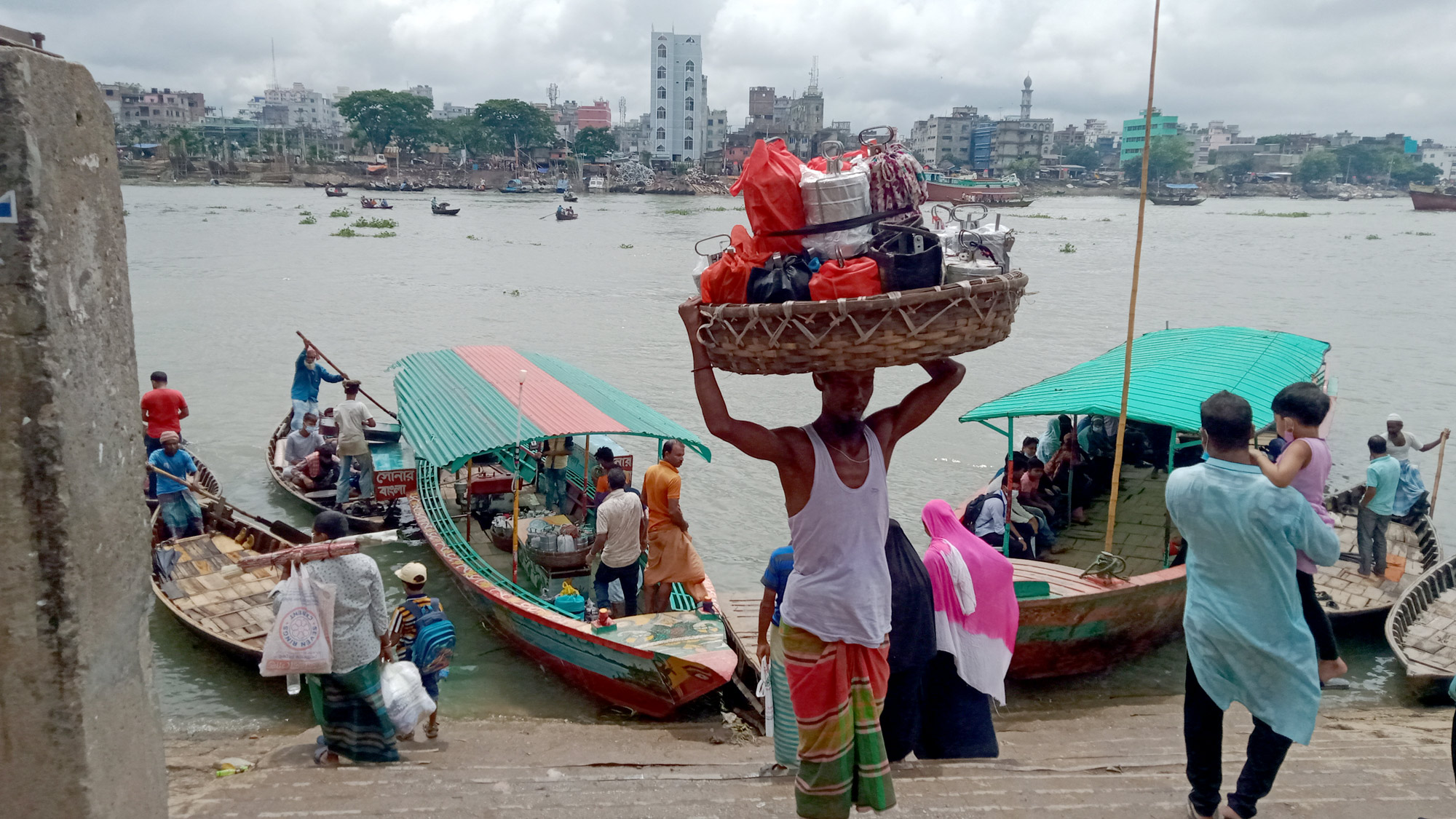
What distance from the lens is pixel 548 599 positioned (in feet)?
23.8

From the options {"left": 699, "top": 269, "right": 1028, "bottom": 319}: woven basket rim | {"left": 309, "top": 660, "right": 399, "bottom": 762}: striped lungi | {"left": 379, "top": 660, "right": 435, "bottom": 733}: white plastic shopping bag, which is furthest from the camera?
{"left": 379, "top": 660, "right": 435, "bottom": 733}: white plastic shopping bag

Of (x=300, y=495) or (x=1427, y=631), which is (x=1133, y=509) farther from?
(x=300, y=495)

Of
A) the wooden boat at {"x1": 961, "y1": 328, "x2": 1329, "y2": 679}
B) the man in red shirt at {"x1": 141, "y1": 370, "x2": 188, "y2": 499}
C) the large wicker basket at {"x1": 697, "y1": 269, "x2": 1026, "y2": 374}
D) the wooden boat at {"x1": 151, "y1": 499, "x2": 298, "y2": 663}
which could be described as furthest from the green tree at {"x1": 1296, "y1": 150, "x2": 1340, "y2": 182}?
the large wicker basket at {"x1": 697, "y1": 269, "x2": 1026, "y2": 374}

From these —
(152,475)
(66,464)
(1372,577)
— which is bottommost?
(1372,577)

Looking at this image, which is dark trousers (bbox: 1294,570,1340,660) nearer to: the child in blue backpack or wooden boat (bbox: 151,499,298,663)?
the child in blue backpack

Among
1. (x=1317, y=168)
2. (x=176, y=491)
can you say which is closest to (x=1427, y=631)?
(x=176, y=491)

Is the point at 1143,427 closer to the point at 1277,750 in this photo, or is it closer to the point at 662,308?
the point at 1277,750

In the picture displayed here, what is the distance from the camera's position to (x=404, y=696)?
4.88 metres

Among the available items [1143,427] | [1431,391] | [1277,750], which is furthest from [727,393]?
[1277,750]

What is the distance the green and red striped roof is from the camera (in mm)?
7375

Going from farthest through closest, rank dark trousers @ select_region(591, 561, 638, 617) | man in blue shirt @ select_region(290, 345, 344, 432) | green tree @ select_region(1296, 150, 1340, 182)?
green tree @ select_region(1296, 150, 1340, 182) < man in blue shirt @ select_region(290, 345, 344, 432) < dark trousers @ select_region(591, 561, 638, 617)

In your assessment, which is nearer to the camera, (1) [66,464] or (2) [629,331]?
(1) [66,464]

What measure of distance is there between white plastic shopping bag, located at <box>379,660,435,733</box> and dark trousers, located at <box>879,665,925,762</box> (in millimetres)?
2356

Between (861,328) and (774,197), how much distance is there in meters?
0.53
